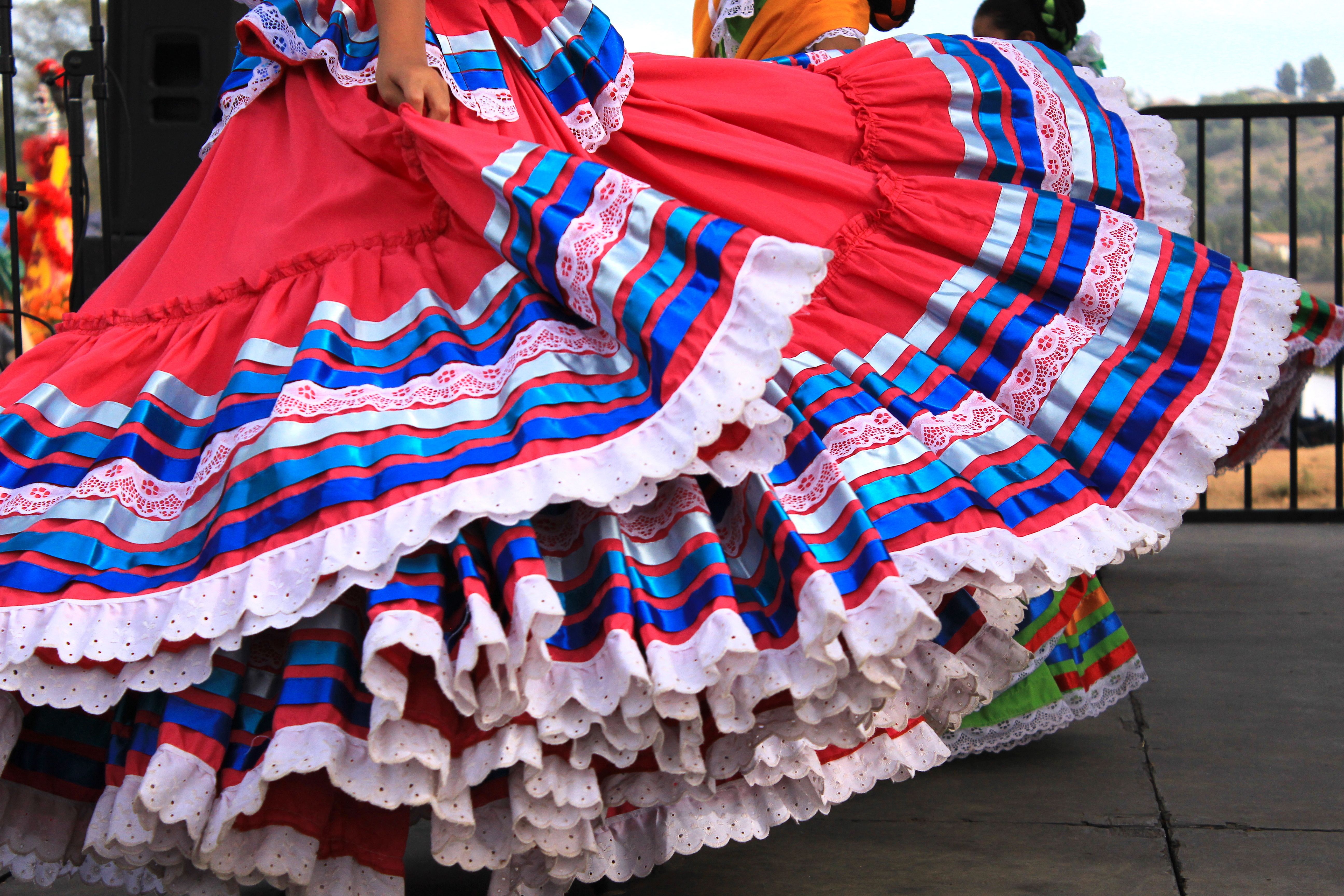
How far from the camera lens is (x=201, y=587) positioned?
4.04 feet

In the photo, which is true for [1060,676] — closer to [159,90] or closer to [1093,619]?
[1093,619]

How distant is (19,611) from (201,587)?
188 millimetres

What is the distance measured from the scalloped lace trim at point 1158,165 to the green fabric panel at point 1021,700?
795mm

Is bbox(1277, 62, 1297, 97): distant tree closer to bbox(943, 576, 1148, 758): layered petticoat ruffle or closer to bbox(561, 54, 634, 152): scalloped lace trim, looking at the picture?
bbox(943, 576, 1148, 758): layered petticoat ruffle

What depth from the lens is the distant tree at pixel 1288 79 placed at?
22.8ft

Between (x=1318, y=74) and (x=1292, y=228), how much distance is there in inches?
124

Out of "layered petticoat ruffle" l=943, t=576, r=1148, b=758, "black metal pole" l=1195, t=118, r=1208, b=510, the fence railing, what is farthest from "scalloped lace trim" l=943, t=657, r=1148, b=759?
"black metal pole" l=1195, t=118, r=1208, b=510

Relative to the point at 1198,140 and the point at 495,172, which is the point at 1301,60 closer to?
the point at 1198,140

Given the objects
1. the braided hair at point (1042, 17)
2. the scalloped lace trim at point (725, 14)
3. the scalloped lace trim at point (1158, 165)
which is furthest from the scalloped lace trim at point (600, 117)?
the braided hair at point (1042, 17)

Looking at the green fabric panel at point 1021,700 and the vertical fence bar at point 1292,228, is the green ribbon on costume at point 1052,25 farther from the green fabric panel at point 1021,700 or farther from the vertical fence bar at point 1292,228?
the vertical fence bar at point 1292,228

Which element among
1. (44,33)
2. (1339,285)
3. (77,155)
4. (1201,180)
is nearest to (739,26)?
(77,155)

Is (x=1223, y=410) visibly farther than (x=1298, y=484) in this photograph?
No

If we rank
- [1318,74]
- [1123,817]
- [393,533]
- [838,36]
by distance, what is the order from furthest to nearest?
[1318,74] < [838,36] < [1123,817] < [393,533]

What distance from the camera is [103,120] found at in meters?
3.46
